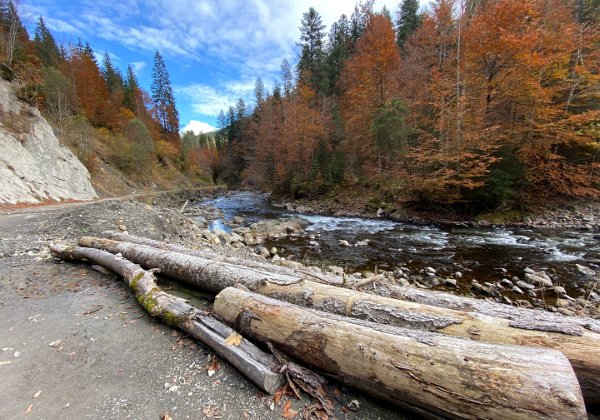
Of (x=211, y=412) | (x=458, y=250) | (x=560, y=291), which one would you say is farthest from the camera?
(x=458, y=250)

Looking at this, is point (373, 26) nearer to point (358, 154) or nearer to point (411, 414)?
point (358, 154)

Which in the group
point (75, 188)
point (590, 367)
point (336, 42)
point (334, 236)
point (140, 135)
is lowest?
point (334, 236)

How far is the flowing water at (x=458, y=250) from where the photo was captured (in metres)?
7.59

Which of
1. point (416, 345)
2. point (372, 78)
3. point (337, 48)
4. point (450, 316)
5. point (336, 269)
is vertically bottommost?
point (336, 269)

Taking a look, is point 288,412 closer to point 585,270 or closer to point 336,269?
point 336,269

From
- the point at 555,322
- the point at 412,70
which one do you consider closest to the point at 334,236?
the point at 555,322

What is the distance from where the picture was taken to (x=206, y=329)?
2.75 metres

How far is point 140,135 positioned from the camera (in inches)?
1344

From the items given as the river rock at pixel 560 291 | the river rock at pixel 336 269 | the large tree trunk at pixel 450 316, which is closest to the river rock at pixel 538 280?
the river rock at pixel 560 291

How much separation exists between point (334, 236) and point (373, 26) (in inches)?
707

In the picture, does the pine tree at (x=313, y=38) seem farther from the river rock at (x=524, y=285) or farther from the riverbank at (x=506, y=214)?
the river rock at (x=524, y=285)

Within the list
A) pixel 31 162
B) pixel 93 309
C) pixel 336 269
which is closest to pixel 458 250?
pixel 336 269

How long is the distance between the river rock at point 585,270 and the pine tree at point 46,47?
5093cm

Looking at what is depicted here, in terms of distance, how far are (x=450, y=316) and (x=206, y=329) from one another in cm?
265
